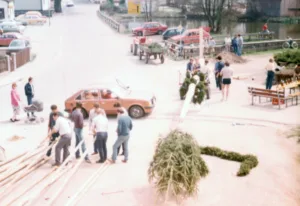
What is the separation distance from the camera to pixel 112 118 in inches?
710

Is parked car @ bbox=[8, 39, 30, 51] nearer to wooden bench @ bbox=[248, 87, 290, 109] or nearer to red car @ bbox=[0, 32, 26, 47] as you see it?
red car @ bbox=[0, 32, 26, 47]

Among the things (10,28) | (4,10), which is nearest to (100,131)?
(10,28)

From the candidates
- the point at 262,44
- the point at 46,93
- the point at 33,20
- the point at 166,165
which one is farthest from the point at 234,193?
the point at 33,20

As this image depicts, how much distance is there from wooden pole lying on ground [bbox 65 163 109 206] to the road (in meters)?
0.14

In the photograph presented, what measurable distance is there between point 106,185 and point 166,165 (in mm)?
2078

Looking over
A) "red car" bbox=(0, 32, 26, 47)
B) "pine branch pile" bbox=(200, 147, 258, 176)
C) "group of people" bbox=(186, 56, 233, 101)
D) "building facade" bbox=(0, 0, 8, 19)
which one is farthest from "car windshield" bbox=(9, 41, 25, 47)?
"building facade" bbox=(0, 0, 8, 19)

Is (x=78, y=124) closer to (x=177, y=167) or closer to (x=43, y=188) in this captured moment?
(x=43, y=188)

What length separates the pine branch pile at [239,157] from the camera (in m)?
12.4

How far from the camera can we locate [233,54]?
99.8 feet

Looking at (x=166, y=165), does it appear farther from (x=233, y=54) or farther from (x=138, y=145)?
(x=233, y=54)

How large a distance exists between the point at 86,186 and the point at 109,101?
619 cm

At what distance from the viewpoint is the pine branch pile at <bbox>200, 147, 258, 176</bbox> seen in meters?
12.4

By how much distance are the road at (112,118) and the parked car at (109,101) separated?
0.40 metres

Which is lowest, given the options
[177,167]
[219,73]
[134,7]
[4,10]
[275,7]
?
[177,167]
